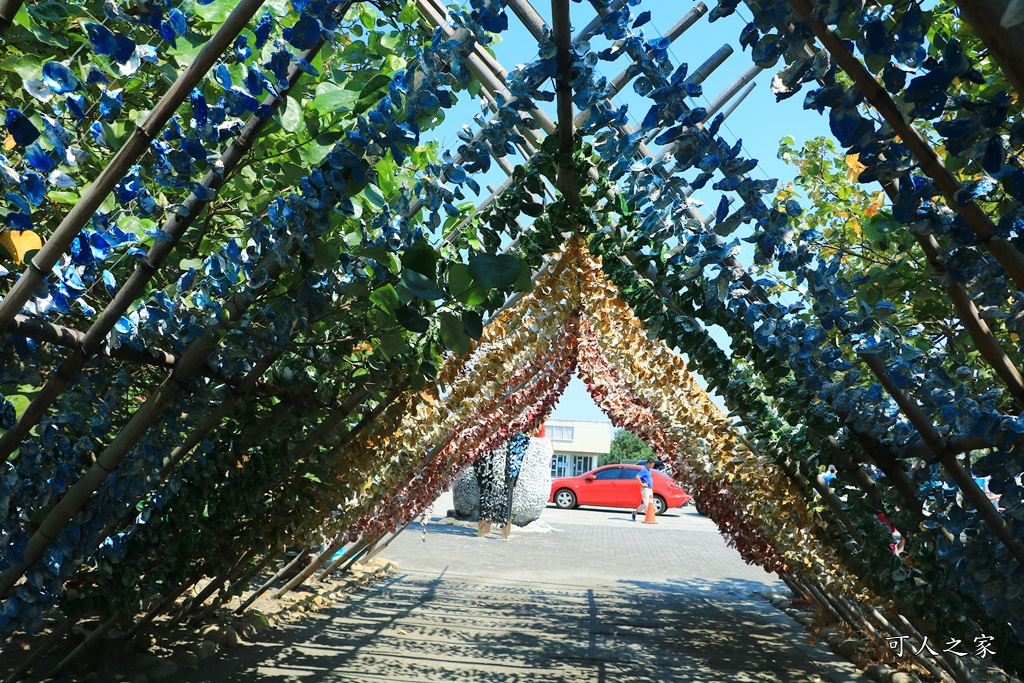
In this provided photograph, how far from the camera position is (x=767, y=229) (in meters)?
2.17

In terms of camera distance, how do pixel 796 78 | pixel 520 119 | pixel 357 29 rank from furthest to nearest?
1. pixel 357 29
2. pixel 520 119
3. pixel 796 78

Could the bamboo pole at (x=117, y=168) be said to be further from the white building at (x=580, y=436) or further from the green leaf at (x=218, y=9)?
the white building at (x=580, y=436)

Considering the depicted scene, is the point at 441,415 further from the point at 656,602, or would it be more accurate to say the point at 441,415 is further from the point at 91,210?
the point at 656,602

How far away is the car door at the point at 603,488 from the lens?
24.5 metres

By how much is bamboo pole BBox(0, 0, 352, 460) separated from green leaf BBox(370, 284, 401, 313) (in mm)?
568

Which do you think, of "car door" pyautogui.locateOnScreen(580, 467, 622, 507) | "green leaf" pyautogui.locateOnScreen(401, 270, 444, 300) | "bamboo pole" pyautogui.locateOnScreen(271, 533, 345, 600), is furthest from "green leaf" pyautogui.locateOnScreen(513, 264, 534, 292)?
"car door" pyautogui.locateOnScreen(580, 467, 622, 507)

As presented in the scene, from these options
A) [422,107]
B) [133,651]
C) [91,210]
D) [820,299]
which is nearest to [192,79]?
[91,210]

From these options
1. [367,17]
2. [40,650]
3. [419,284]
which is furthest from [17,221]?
[40,650]

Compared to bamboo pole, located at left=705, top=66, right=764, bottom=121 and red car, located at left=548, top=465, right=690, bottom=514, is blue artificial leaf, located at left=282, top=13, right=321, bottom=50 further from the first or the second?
red car, located at left=548, top=465, right=690, bottom=514

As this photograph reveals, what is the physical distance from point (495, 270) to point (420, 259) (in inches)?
8.8

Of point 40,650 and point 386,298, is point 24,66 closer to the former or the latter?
point 386,298

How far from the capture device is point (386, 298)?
2.55m

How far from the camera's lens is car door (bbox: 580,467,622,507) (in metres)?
24.5

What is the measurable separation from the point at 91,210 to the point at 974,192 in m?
1.81
